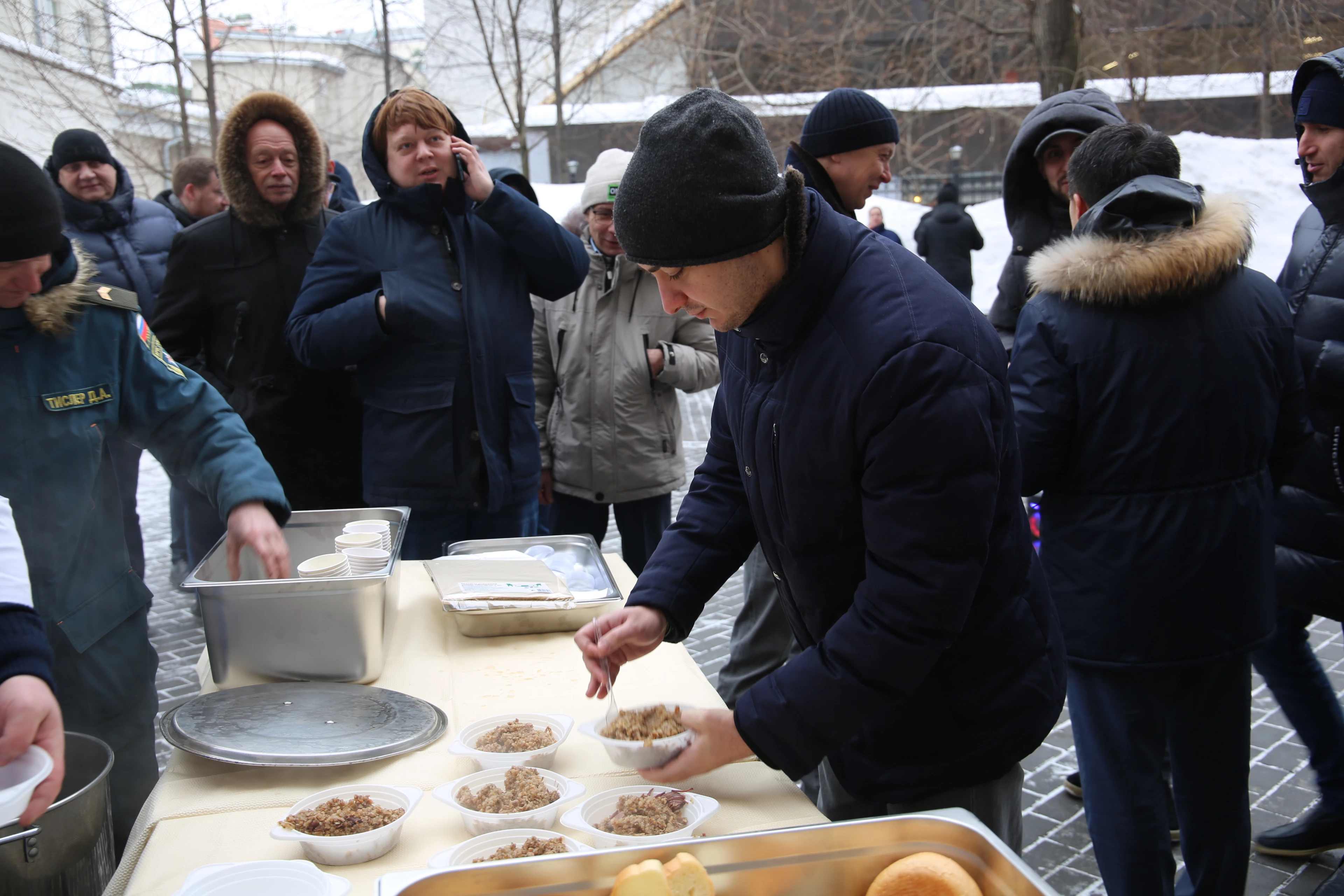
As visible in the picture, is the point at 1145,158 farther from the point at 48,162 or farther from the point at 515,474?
the point at 48,162

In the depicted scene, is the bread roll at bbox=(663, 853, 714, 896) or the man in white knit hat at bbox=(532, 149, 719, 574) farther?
the man in white knit hat at bbox=(532, 149, 719, 574)

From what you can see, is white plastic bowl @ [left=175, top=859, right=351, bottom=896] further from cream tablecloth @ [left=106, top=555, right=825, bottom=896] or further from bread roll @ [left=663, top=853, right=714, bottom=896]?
bread roll @ [left=663, top=853, right=714, bottom=896]

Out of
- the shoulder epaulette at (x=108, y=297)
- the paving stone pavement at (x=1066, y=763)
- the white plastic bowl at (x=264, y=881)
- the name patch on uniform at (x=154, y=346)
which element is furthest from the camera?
the paving stone pavement at (x=1066, y=763)

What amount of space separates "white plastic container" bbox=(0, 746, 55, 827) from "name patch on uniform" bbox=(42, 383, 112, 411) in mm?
907

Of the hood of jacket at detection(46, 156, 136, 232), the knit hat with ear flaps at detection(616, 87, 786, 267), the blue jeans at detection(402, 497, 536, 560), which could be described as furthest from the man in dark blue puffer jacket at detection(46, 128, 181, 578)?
the knit hat with ear flaps at detection(616, 87, 786, 267)

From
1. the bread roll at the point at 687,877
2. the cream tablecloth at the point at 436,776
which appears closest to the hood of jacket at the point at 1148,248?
the cream tablecloth at the point at 436,776

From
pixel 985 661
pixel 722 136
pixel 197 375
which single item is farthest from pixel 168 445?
pixel 985 661

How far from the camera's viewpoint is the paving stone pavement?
295 centimetres

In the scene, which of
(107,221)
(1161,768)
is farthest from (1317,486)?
(107,221)

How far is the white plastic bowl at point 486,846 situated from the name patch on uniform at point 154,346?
148cm

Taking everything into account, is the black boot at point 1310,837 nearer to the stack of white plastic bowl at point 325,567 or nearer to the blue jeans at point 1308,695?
the blue jeans at point 1308,695

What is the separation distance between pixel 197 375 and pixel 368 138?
1.27 m

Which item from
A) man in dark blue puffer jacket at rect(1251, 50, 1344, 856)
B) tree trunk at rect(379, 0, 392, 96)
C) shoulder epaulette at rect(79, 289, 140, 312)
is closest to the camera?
shoulder epaulette at rect(79, 289, 140, 312)

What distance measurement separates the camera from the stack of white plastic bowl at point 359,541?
7.71 feet
